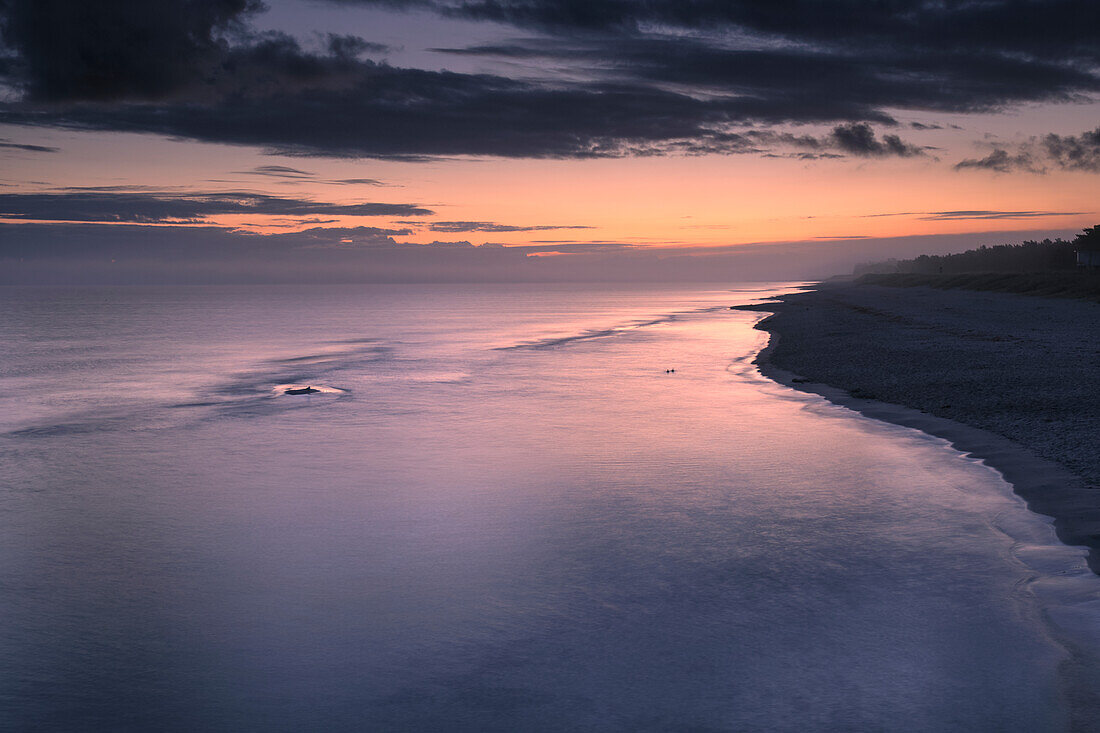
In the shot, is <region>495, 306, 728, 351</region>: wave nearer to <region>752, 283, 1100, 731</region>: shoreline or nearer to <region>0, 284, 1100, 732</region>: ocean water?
<region>0, 284, 1100, 732</region>: ocean water

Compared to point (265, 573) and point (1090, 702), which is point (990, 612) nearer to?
point (1090, 702)

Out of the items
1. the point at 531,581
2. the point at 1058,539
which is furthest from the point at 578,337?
the point at 531,581

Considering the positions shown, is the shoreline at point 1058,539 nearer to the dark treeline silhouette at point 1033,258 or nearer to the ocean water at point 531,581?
the ocean water at point 531,581

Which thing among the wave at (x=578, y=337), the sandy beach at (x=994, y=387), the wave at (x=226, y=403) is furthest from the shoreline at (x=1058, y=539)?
the wave at (x=578, y=337)

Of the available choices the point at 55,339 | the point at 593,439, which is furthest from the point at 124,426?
the point at 55,339

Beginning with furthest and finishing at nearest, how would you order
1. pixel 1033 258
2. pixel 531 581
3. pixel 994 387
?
pixel 1033 258 < pixel 994 387 < pixel 531 581

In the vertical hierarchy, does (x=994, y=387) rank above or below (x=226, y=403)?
above

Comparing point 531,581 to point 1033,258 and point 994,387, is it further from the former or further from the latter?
point 1033,258
